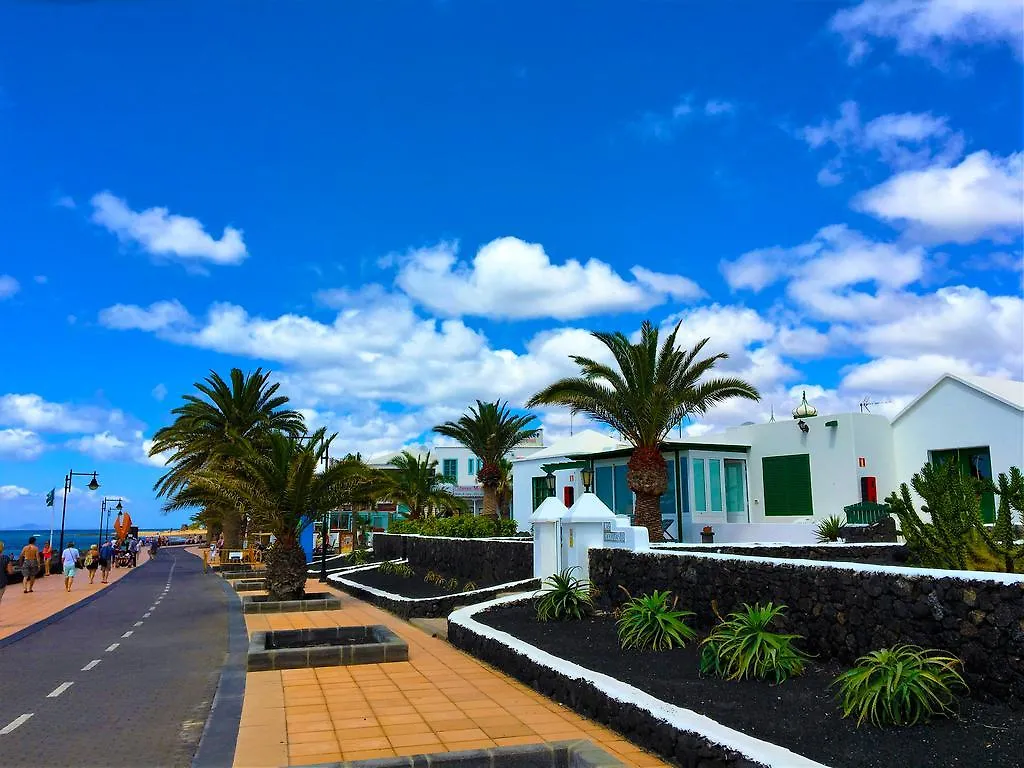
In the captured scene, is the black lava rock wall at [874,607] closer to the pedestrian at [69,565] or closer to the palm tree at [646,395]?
the palm tree at [646,395]

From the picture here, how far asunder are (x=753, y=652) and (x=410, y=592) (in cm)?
1485

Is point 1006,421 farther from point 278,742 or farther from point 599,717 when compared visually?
point 278,742

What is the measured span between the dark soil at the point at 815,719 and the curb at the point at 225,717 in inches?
144

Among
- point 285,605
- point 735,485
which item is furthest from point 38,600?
point 735,485

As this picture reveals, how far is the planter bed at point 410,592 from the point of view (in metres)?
16.4

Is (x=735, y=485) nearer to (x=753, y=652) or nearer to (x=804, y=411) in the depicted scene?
(x=804, y=411)

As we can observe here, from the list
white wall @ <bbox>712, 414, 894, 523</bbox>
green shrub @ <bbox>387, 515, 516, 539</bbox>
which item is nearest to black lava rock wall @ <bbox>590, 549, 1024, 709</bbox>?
green shrub @ <bbox>387, 515, 516, 539</bbox>

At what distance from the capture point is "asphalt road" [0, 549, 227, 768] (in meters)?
7.13

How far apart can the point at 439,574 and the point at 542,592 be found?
9.28 meters

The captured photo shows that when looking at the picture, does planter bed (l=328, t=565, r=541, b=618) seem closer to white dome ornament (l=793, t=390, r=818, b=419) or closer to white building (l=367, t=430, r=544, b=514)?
white dome ornament (l=793, t=390, r=818, b=419)

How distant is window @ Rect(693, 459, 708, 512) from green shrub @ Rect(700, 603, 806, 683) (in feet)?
55.3

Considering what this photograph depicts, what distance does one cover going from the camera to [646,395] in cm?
2195

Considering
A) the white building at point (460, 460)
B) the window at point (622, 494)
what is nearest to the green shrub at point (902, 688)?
the window at point (622, 494)

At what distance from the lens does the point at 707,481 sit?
25562mm
